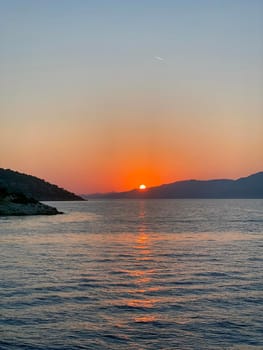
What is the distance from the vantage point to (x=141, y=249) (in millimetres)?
50312

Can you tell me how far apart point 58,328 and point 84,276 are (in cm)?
1223

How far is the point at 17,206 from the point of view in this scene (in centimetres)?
13525

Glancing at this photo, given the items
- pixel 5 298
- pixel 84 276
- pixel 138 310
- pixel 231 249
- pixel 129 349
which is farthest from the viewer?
pixel 231 249

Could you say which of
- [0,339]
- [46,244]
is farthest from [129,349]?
[46,244]

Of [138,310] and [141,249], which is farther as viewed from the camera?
[141,249]

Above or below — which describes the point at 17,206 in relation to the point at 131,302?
above

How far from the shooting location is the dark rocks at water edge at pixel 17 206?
13212cm

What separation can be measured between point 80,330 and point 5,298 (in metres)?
6.73

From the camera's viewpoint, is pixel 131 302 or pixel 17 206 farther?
pixel 17 206

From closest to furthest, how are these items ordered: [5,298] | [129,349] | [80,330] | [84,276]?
[129,349] < [80,330] < [5,298] < [84,276]

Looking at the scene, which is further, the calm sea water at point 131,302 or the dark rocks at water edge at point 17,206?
the dark rocks at water edge at point 17,206

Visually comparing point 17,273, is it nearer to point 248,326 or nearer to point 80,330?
point 80,330

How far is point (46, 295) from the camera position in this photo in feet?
79.6

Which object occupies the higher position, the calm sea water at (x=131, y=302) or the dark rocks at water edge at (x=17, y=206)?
the dark rocks at water edge at (x=17, y=206)
